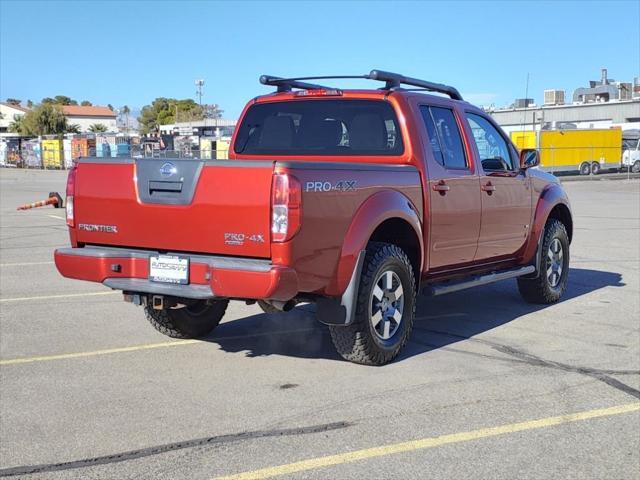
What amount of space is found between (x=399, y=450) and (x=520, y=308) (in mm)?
4550

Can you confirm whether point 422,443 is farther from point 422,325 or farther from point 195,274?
point 422,325

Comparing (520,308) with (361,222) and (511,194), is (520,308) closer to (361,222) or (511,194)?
(511,194)

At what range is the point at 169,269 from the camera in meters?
5.39

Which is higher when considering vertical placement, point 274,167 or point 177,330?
point 274,167

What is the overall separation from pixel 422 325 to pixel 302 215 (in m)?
2.85

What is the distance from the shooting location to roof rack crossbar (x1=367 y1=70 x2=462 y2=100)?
6.49m

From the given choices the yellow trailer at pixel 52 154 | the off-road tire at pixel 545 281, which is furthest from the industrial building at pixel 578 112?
the off-road tire at pixel 545 281

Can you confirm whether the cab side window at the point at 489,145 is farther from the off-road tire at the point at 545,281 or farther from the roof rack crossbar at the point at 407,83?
the off-road tire at the point at 545,281

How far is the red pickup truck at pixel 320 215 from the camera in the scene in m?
5.10

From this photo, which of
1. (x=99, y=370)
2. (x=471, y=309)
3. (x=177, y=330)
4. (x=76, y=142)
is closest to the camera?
(x=99, y=370)

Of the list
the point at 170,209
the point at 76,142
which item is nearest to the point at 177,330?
the point at 170,209

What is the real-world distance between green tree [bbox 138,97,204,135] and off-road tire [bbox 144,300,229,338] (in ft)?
432

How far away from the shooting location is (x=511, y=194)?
784 cm

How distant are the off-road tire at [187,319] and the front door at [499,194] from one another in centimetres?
249
